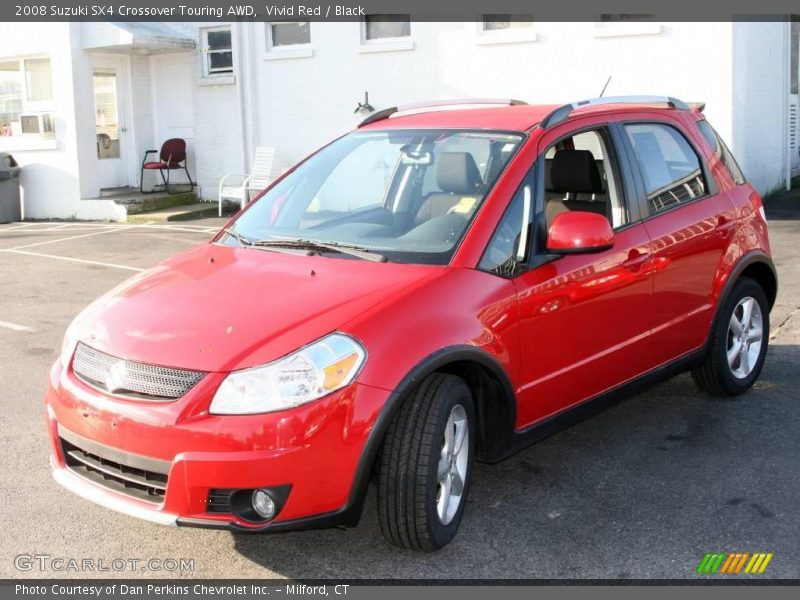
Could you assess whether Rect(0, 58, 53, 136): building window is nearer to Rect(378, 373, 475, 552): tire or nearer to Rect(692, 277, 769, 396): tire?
Rect(692, 277, 769, 396): tire

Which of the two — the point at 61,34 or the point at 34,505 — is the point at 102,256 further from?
the point at 34,505

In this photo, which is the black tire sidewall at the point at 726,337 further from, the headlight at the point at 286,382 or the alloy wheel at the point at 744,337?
the headlight at the point at 286,382

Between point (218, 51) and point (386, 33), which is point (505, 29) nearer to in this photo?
point (386, 33)

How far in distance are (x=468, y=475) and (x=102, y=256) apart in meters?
9.27

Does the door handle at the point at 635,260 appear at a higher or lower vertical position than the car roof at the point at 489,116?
lower

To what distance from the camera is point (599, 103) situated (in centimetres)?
505

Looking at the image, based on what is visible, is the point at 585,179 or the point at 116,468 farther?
the point at 585,179

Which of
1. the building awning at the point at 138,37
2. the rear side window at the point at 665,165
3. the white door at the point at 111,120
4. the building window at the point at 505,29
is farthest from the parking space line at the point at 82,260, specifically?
the rear side window at the point at 665,165

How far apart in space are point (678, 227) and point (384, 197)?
1.62m

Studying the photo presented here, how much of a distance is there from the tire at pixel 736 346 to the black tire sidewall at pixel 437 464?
219cm

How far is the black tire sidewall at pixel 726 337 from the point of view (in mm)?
5680

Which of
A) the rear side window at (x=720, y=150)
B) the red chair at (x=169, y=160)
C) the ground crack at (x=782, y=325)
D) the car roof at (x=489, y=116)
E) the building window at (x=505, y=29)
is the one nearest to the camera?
the car roof at (x=489, y=116)

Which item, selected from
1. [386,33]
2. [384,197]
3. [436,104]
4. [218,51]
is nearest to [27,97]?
[218,51]

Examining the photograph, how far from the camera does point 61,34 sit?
1652cm
